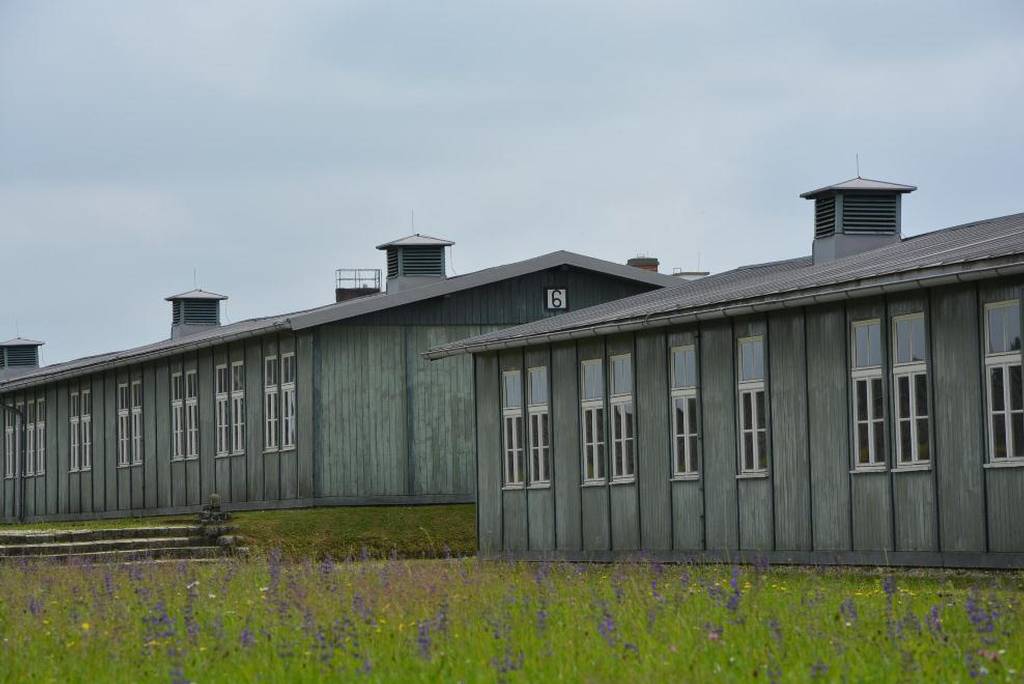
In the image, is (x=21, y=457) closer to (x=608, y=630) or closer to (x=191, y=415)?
(x=191, y=415)

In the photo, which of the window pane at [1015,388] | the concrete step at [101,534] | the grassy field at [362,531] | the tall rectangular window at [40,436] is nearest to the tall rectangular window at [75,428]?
the tall rectangular window at [40,436]

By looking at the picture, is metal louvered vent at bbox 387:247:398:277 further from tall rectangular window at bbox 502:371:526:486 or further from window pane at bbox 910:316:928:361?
window pane at bbox 910:316:928:361

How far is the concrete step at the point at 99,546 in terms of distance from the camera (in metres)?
28.5

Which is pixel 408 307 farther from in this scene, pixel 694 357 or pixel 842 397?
pixel 842 397

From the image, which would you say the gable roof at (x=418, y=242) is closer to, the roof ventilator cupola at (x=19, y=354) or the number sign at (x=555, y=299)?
the number sign at (x=555, y=299)

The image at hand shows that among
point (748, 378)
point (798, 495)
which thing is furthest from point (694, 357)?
point (798, 495)

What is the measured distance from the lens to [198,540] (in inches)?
1168

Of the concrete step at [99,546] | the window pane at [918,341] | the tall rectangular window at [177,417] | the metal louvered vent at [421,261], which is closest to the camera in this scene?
the window pane at [918,341]

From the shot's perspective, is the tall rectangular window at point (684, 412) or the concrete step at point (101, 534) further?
the concrete step at point (101, 534)

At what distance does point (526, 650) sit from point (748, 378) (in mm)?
10748

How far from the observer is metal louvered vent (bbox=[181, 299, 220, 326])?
49.6m

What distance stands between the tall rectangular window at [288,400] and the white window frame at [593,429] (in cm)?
852

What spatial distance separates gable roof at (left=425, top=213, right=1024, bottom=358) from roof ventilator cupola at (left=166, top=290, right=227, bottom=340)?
71.2 feet

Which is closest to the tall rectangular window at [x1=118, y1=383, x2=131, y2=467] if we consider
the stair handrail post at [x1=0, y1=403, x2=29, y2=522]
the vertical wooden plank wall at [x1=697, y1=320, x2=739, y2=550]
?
the stair handrail post at [x1=0, y1=403, x2=29, y2=522]
